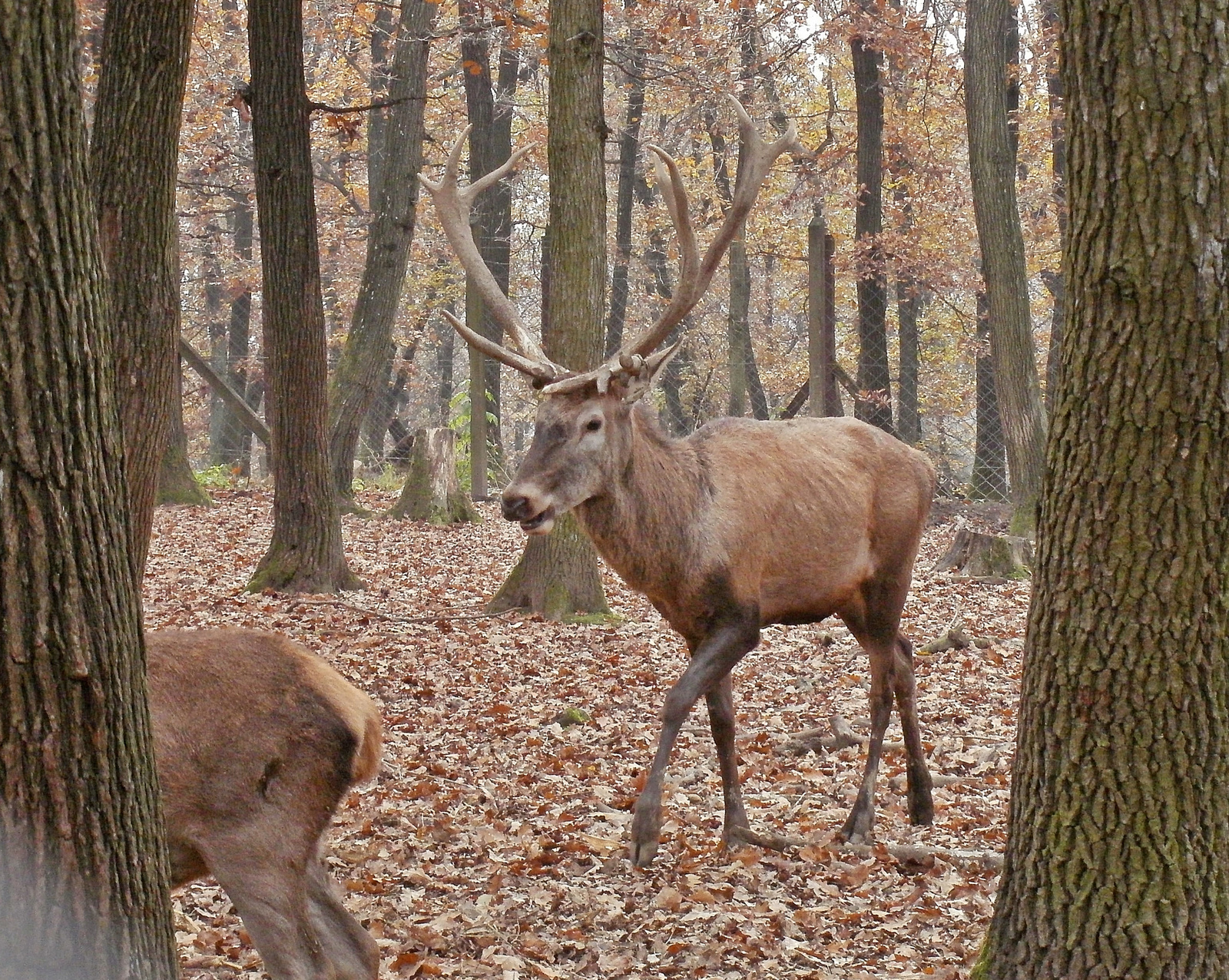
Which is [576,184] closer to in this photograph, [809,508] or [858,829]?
[809,508]

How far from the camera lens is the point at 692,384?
30.7m

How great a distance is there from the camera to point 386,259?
15195 mm

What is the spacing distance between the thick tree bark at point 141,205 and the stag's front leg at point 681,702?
7.79ft

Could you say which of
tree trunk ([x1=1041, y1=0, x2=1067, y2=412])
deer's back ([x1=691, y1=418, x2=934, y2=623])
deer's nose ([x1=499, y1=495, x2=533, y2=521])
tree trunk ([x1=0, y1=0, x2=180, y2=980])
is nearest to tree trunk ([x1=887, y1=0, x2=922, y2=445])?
tree trunk ([x1=1041, y1=0, x2=1067, y2=412])

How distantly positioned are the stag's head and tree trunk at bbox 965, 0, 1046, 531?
21.0 ft

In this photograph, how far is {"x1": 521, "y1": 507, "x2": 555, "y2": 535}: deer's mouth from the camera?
6309mm

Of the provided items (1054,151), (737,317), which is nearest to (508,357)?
(1054,151)

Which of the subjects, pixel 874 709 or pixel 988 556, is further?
pixel 988 556

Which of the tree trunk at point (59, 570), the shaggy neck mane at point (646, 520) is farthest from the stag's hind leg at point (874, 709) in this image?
the tree trunk at point (59, 570)

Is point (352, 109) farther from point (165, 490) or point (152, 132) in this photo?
point (165, 490)

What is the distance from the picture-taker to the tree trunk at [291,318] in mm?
9680

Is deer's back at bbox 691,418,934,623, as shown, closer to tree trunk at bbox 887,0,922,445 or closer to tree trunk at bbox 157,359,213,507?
tree trunk at bbox 887,0,922,445

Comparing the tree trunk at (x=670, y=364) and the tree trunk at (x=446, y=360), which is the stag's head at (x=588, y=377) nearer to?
the tree trunk at (x=670, y=364)

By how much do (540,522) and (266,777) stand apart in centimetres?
234
